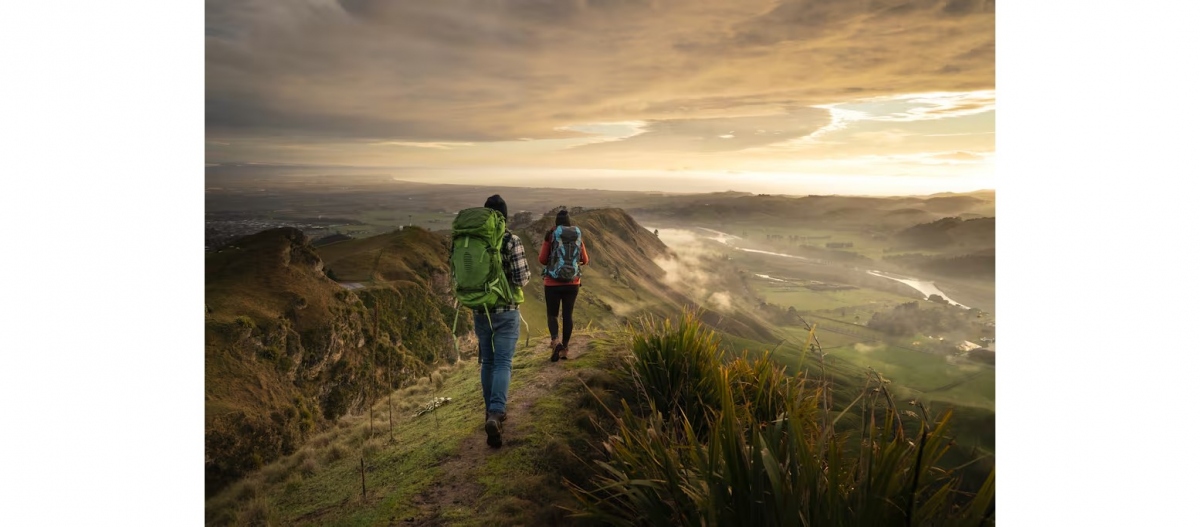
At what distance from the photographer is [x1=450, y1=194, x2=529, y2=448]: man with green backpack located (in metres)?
3.61

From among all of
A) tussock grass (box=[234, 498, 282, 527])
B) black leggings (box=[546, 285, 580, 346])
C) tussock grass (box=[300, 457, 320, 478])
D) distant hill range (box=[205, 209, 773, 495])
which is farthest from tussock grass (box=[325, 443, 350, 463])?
black leggings (box=[546, 285, 580, 346])

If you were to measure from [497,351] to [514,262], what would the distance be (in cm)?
65

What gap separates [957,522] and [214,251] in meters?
8.65

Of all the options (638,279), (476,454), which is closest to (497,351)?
(476,454)

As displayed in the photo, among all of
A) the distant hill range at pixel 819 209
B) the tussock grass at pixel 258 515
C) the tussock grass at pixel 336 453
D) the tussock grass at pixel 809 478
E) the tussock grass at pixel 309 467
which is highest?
the distant hill range at pixel 819 209

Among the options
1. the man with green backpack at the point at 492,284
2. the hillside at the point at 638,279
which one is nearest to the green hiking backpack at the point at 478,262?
the man with green backpack at the point at 492,284

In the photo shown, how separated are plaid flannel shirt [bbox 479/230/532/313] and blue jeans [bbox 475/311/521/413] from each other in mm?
114

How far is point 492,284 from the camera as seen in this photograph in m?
3.59

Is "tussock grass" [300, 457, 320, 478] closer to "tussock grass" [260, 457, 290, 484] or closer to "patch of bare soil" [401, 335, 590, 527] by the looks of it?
"tussock grass" [260, 457, 290, 484]

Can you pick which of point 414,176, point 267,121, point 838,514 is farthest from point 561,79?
point 838,514

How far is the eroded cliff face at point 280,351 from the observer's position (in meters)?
5.46

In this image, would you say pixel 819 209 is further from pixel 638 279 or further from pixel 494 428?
pixel 494 428

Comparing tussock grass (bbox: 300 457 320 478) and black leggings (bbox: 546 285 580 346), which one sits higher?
black leggings (bbox: 546 285 580 346)

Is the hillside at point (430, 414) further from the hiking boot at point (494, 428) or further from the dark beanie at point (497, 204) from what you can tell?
the dark beanie at point (497, 204)
